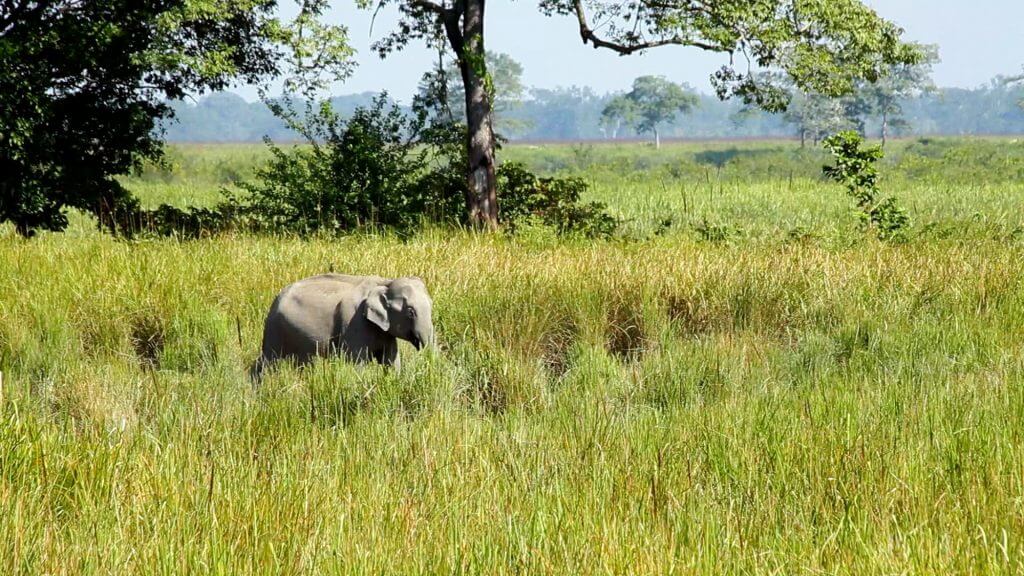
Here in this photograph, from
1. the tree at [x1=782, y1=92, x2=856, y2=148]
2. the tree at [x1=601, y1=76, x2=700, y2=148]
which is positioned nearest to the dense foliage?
the tree at [x1=782, y1=92, x2=856, y2=148]

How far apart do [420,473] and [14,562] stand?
156 centimetres

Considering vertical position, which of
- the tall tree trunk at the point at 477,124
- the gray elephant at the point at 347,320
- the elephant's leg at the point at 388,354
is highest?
the tall tree trunk at the point at 477,124

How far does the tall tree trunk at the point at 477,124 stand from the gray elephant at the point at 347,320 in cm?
776

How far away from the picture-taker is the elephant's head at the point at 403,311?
20.6 feet

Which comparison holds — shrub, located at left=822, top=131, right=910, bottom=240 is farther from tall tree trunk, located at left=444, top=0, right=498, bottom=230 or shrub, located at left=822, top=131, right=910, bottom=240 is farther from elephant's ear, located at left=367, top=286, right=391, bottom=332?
elephant's ear, located at left=367, top=286, right=391, bottom=332

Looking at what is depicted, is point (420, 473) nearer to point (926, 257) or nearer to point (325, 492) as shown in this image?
point (325, 492)

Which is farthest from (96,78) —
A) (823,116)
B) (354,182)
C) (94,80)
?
(823,116)

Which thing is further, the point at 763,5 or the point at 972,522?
the point at 763,5

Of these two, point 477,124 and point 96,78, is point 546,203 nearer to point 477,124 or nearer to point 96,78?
point 477,124

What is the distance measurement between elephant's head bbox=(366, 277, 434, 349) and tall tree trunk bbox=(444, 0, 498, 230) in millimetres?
8107

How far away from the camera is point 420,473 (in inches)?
165

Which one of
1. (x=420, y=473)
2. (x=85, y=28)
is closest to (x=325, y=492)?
(x=420, y=473)

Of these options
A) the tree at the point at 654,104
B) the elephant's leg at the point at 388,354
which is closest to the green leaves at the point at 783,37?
the elephant's leg at the point at 388,354

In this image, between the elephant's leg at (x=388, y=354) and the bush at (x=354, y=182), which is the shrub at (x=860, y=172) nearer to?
the bush at (x=354, y=182)
